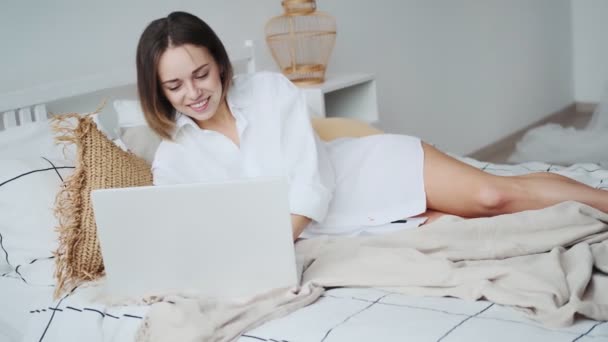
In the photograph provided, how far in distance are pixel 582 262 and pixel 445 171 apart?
50 centimetres

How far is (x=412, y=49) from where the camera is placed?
372cm

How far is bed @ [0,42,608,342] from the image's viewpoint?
4.00 ft

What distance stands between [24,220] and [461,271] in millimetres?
960

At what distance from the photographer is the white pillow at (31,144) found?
1.82m

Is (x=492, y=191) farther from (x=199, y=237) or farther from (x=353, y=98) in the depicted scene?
(x=353, y=98)

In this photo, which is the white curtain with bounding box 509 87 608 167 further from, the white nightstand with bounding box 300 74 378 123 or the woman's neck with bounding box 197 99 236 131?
the woman's neck with bounding box 197 99 236 131

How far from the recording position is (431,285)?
1.39 meters

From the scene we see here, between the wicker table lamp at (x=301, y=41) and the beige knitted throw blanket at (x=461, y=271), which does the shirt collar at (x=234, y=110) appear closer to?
the beige knitted throw blanket at (x=461, y=271)

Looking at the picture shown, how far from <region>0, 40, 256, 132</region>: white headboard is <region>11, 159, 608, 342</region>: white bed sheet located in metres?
0.63

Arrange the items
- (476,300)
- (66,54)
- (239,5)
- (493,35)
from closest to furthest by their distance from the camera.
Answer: (476,300), (66,54), (239,5), (493,35)

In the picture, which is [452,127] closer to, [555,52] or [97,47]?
[555,52]

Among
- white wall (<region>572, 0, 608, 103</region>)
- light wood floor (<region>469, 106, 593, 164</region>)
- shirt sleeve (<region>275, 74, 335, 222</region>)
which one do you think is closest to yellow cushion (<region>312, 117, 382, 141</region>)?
shirt sleeve (<region>275, 74, 335, 222</region>)

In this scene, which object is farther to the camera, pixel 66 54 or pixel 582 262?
pixel 66 54

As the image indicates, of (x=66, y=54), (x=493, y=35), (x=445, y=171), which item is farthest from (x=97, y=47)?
(x=493, y=35)
